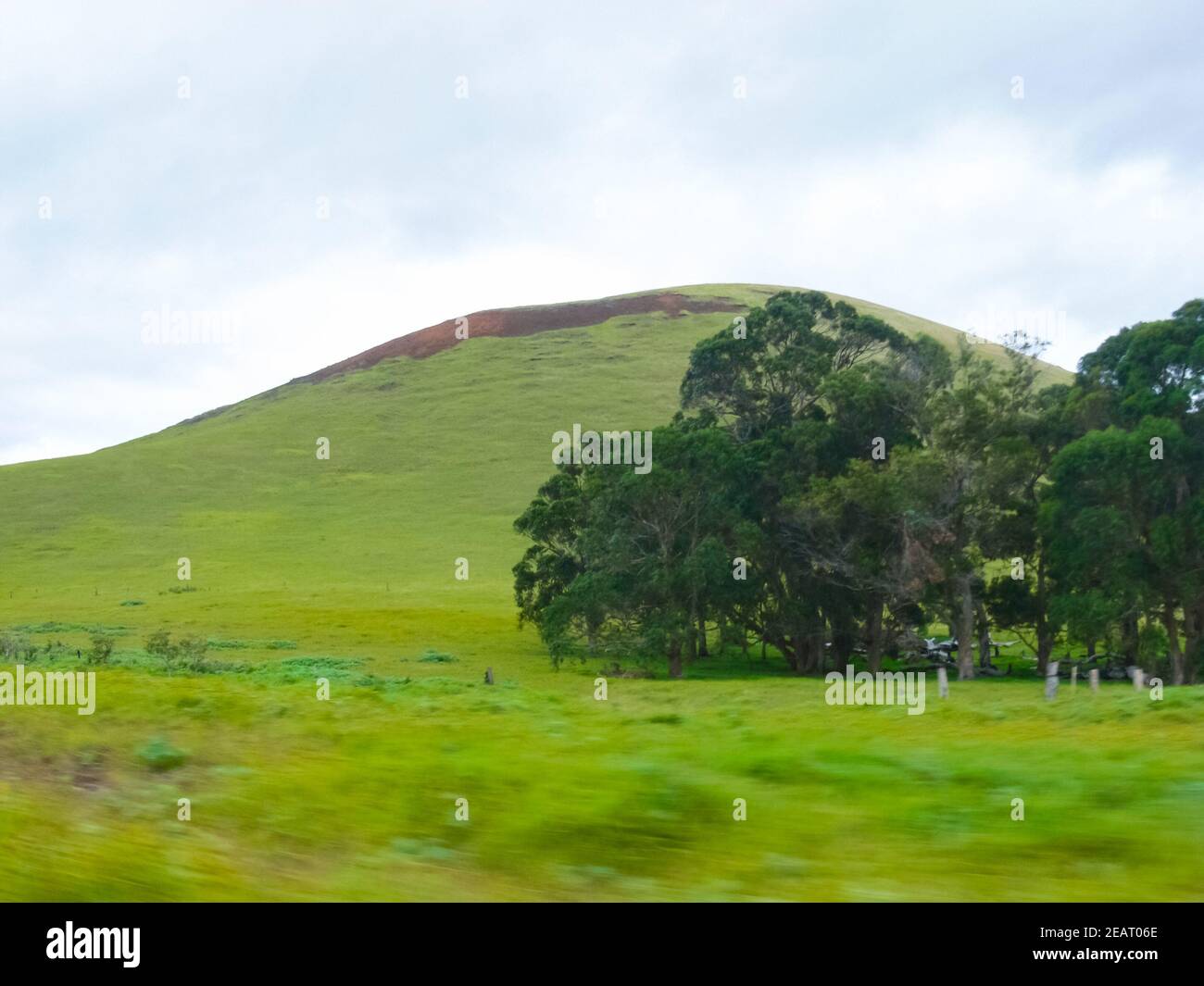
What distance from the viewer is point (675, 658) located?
46.9 m

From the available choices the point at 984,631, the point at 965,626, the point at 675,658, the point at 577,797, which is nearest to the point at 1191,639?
the point at 965,626

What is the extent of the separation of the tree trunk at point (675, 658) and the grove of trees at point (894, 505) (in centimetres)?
11

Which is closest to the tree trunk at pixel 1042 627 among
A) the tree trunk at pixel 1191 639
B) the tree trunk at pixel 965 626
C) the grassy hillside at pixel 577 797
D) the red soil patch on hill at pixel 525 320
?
the tree trunk at pixel 965 626

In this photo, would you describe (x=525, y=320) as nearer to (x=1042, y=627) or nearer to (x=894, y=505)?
(x=1042, y=627)

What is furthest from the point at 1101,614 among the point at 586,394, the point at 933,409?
the point at 586,394

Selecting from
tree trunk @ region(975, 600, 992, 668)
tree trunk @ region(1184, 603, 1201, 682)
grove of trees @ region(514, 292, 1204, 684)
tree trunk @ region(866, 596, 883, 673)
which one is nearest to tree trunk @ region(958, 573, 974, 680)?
grove of trees @ region(514, 292, 1204, 684)

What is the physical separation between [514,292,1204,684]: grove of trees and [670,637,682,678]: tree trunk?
0.11 meters

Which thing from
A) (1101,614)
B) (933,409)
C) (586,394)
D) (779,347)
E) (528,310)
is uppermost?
(528,310)

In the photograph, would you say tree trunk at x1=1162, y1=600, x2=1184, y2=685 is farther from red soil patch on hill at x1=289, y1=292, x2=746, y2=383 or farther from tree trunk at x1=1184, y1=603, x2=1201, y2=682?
red soil patch on hill at x1=289, y1=292, x2=746, y2=383

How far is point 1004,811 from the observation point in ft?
22.5

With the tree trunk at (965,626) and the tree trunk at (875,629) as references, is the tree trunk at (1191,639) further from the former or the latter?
the tree trunk at (875,629)

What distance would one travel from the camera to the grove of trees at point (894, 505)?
3991 cm
